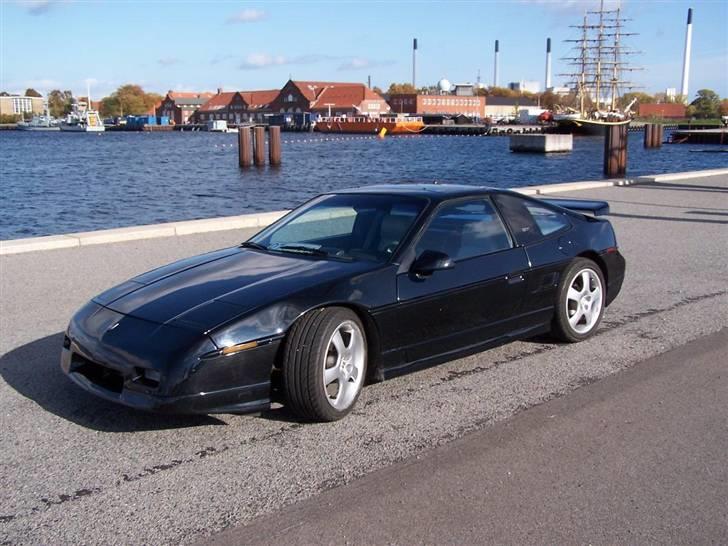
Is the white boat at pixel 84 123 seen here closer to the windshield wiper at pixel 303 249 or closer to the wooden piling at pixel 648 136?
the wooden piling at pixel 648 136

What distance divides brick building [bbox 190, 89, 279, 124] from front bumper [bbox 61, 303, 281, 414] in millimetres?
143610

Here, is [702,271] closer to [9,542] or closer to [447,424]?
[447,424]

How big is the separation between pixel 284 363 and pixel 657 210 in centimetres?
1223

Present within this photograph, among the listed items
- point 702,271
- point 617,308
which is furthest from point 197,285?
point 702,271

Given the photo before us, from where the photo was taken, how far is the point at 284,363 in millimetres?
4332

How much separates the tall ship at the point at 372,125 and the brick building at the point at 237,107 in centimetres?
2810

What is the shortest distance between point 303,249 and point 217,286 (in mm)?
824

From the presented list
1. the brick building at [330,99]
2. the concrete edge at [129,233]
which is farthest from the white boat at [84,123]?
the concrete edge at [129,233]

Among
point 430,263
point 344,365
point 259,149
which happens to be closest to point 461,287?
point 430,263

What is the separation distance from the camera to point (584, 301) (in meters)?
6.23

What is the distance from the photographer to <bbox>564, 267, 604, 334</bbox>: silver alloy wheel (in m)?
6.14

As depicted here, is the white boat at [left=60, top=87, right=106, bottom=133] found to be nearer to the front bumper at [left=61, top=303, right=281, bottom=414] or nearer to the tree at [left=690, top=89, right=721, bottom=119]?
the tree at [left=690, top=89, right=721, bottom=119]

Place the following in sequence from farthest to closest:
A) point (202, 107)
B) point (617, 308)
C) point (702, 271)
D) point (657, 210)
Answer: point (202, 107) → point (657, 210) → point (702, 271) → point (617, 308)

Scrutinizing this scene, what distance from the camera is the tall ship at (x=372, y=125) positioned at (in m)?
112
